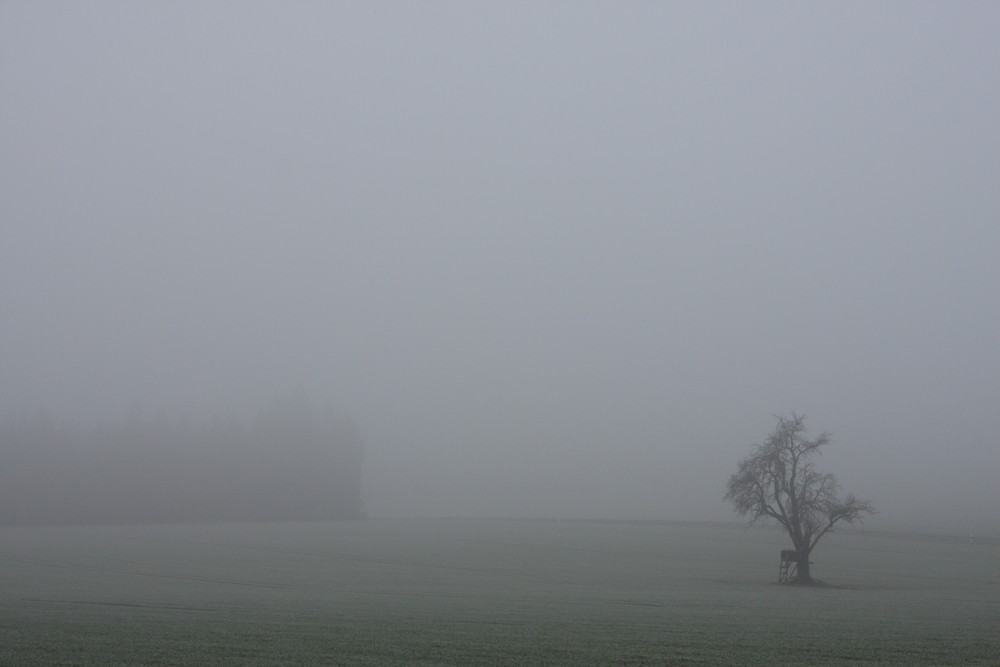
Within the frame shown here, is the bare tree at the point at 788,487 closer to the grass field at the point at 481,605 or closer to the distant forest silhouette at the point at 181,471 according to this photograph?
the grass field at the point at 481,605

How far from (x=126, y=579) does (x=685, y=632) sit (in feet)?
95.4

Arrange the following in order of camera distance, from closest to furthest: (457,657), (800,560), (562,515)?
(457,657) → (800,560) → (562,515)

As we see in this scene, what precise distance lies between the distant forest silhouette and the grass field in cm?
4446

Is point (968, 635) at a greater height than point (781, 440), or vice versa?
point (781, 440)

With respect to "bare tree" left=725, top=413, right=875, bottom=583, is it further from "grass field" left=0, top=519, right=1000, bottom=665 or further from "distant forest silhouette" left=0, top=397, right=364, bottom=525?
"distant forest silhouette" left=0, top=397, right=364, bottom=525

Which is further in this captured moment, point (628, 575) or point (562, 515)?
point (562, 515)

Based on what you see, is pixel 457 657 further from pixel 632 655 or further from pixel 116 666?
pixel 116 666

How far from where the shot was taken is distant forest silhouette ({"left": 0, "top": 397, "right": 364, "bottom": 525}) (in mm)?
109188

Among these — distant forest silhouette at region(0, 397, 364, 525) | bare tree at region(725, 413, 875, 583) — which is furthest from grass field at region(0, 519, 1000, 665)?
distant forest silhouette at region(0, 397, 364, 525)

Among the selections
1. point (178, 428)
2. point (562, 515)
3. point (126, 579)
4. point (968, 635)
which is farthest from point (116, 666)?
point (562, 515)

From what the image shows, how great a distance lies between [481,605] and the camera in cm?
2856

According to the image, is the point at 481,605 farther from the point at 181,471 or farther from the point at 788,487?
the point at 181,471

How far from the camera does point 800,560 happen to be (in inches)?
1805

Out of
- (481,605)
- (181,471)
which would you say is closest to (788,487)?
(481,605)
